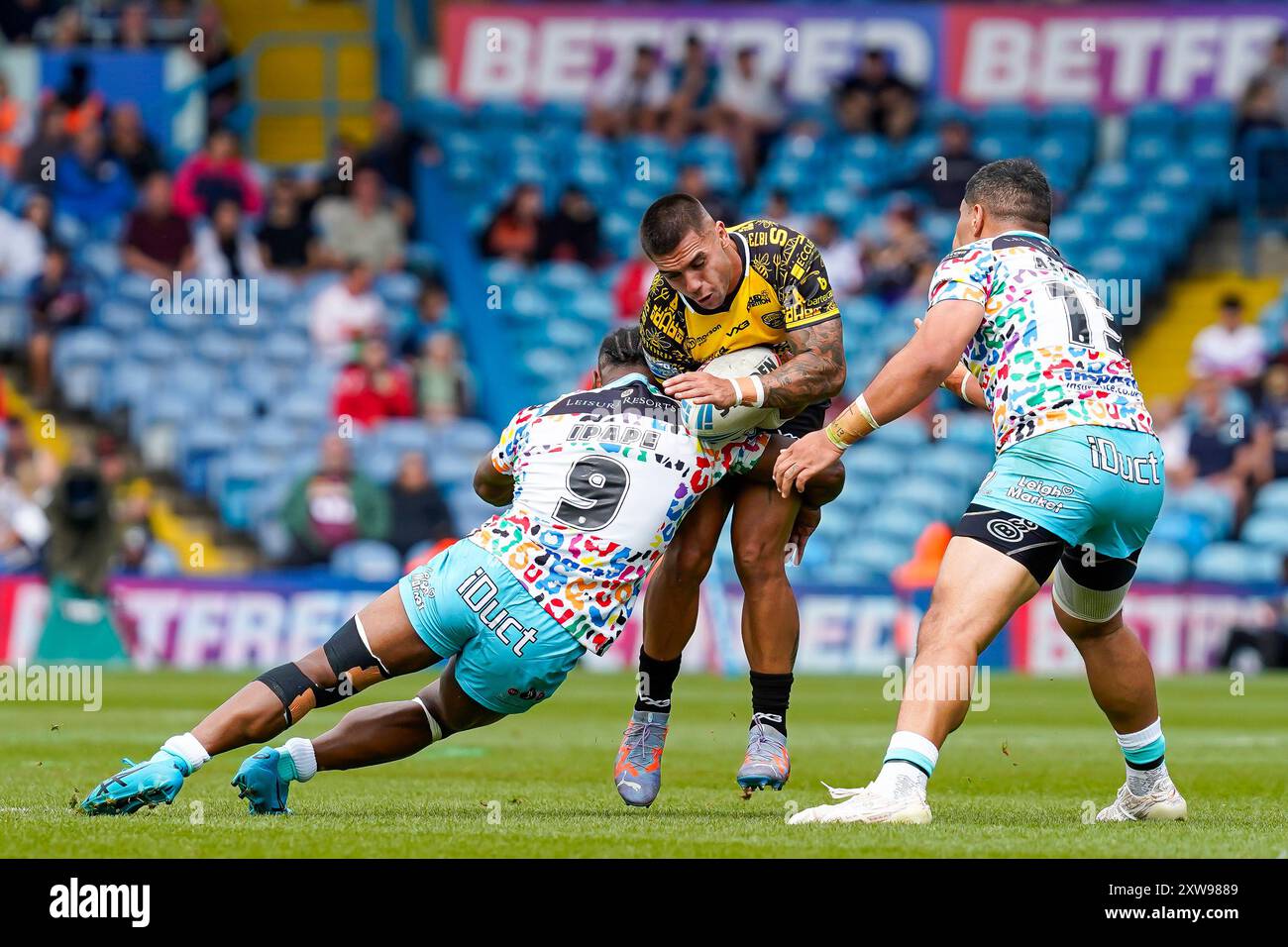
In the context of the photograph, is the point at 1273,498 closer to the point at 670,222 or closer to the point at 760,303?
the point at 760,303

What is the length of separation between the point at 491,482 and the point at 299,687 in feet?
4.06

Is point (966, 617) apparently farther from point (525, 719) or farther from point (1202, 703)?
point (1202, 703)

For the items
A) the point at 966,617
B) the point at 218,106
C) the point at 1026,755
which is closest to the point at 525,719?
the point at 1026,755

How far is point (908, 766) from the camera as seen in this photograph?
7.22 meters

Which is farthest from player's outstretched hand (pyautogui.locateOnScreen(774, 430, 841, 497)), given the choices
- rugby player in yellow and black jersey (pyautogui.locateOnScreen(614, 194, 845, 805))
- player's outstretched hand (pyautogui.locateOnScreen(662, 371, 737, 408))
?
rugby player in yellow and black jersey (pyautogui.locateOnScreen(614, 194, 845, 805))

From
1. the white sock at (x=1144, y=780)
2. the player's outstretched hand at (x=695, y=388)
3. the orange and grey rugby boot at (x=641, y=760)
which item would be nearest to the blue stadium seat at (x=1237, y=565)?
the white sock at (x=1144, y=780)

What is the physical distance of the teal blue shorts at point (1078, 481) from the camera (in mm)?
7477

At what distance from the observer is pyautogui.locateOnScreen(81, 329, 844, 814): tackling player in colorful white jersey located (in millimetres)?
7668

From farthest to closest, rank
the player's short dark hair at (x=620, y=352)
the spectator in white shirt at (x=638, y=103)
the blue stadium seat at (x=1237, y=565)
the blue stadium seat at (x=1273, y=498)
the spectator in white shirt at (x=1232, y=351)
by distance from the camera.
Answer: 1. the spectator in white shirt at (x=638, y=103)
2. the spectator in white shirt at (x=1232, y=351)
3. the blue stadium seat at (x=1273, y=498)
4. the blue stadium seat at (x=1237, y=565)
5. the player's short dark hair at (x=620, y=352)

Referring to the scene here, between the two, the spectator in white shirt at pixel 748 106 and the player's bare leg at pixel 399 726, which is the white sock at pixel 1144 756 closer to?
the player's bare leg at pixel 399 726

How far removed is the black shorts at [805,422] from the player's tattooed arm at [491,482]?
4.29 ft

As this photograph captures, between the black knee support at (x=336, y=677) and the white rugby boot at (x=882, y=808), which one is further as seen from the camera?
the black knee support at (x=336, y=677)

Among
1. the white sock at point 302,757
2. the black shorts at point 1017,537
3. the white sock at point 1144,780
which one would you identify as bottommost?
the white sock at point 1144,780

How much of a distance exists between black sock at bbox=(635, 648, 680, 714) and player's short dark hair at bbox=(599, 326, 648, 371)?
141 centimetres
